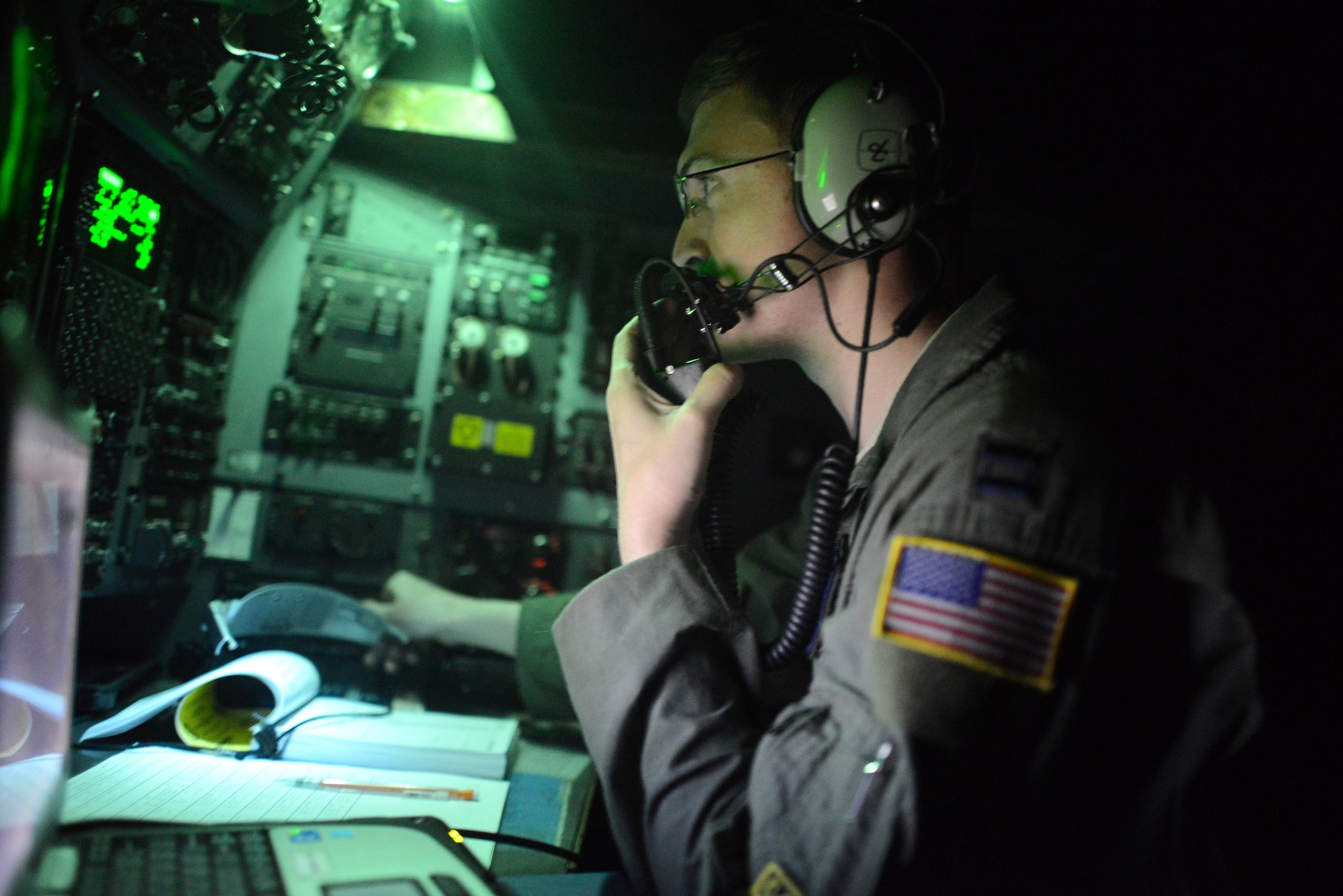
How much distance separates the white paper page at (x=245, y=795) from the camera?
0.86 meters

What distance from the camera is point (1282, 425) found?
104 centimetres

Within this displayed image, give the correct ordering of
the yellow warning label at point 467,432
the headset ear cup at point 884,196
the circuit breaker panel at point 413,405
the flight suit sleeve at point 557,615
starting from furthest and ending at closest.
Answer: the yellow warning label at point 467,432
the circuit breaker panel at point 413,405
the flight suit sleeve at point 557,615
the headset ear cup at point 884,196

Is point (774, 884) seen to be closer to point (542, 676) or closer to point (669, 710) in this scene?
point (669, 710)

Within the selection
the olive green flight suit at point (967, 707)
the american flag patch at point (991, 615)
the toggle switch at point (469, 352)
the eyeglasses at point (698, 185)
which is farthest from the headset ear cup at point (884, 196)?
the toggle switch at point (469, 352)

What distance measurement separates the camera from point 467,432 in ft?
6.74

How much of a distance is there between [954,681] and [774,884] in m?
0.25

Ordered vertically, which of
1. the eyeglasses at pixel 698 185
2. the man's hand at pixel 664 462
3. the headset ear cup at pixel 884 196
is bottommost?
the man's hand at pixel 664 462

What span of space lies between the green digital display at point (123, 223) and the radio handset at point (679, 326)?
95cm

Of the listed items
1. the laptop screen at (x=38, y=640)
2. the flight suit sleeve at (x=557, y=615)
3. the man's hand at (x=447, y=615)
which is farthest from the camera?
the man's hand at (x=447, y=615)

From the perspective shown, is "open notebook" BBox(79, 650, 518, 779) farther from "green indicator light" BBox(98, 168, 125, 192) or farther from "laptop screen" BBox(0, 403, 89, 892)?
"green indicator light" BBox(98, 168, 125, 192)

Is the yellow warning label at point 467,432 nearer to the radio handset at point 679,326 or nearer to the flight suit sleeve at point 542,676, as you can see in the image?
the flight suit sleeve at point 542,676

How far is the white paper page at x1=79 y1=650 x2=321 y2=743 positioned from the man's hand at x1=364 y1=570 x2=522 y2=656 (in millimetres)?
355

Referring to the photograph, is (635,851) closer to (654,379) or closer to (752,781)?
(752,781)

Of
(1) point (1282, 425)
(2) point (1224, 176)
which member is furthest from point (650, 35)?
(2) point (1224, 176)
